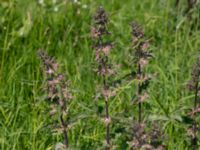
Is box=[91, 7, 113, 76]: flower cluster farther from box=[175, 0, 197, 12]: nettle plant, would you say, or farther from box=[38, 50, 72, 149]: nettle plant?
box=[175, 0, 197, 12]: nettle plant

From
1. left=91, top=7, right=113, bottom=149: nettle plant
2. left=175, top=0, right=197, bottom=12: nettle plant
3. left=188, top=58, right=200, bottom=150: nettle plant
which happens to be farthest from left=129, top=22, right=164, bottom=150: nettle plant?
left=175, top=0, right=197, bottom=12: nettle plant

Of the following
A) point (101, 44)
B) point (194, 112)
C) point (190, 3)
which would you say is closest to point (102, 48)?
point (101, 44)

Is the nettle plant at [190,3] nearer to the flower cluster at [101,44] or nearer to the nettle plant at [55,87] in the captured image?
the flower cluster at [101,44]

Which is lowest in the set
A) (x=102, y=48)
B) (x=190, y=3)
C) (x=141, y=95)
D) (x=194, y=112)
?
(x=194, y=112)

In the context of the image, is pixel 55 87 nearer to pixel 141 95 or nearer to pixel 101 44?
pixel 101 44

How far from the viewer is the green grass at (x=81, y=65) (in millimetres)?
3078

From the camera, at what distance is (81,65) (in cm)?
391

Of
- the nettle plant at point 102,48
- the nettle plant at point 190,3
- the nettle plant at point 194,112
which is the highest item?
the nettle plant at point 190,3

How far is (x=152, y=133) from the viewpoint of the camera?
239 centimetres

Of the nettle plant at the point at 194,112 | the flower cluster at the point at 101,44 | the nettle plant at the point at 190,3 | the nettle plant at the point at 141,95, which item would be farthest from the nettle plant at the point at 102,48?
the nettle plant at the point at 190,3

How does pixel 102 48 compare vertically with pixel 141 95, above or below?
above

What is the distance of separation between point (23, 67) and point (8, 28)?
0.49 meters

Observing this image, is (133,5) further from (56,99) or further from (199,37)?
(56,99)

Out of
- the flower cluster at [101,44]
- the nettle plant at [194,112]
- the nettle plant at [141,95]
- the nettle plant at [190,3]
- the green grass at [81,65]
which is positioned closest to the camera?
the nettle plant at [141,95]
